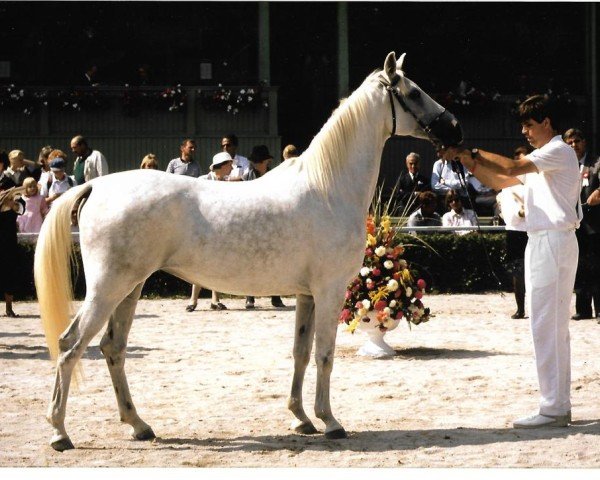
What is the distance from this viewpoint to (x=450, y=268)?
15.6 meters

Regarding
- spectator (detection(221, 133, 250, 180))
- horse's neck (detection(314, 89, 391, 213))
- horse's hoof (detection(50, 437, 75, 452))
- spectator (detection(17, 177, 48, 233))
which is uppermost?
horse's neck (detection(314, 89, 391, 213))

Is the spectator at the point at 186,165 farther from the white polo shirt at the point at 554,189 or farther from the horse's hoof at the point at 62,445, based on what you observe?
the horse's hoof at the point at 62,445

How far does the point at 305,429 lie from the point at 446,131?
2.03 meters

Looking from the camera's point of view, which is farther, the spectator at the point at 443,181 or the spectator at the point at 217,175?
the spectator at the point at 443,181

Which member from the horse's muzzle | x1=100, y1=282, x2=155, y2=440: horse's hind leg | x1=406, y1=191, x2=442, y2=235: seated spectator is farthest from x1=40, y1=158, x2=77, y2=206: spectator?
the horse's muzzle

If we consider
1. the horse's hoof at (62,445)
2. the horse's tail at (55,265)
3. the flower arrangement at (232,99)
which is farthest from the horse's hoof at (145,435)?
the flower arrangement at (232,99)

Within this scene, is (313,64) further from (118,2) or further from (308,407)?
(308,407)

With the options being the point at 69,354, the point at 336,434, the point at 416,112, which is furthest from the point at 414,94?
the point at 69,354

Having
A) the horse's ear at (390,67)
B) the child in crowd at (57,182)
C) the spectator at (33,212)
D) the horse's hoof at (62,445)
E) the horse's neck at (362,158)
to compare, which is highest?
the horse's ear at (390,67)

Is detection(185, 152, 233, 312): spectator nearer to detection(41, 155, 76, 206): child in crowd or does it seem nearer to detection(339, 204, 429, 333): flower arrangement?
detection(41, 155, 76, 206): child in crowd

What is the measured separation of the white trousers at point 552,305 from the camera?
6.89m

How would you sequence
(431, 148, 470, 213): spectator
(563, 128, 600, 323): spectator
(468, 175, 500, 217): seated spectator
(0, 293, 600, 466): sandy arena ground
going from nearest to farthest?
(0, 293, 600, 466): sandy arena ground
(563, 128, 600, 323): spectator
(431, 148, 470, 213): spectator
(468, 175, 500, 217): seated spectator

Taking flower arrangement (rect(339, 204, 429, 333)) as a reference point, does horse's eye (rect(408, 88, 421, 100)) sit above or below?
above

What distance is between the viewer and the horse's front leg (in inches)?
264
